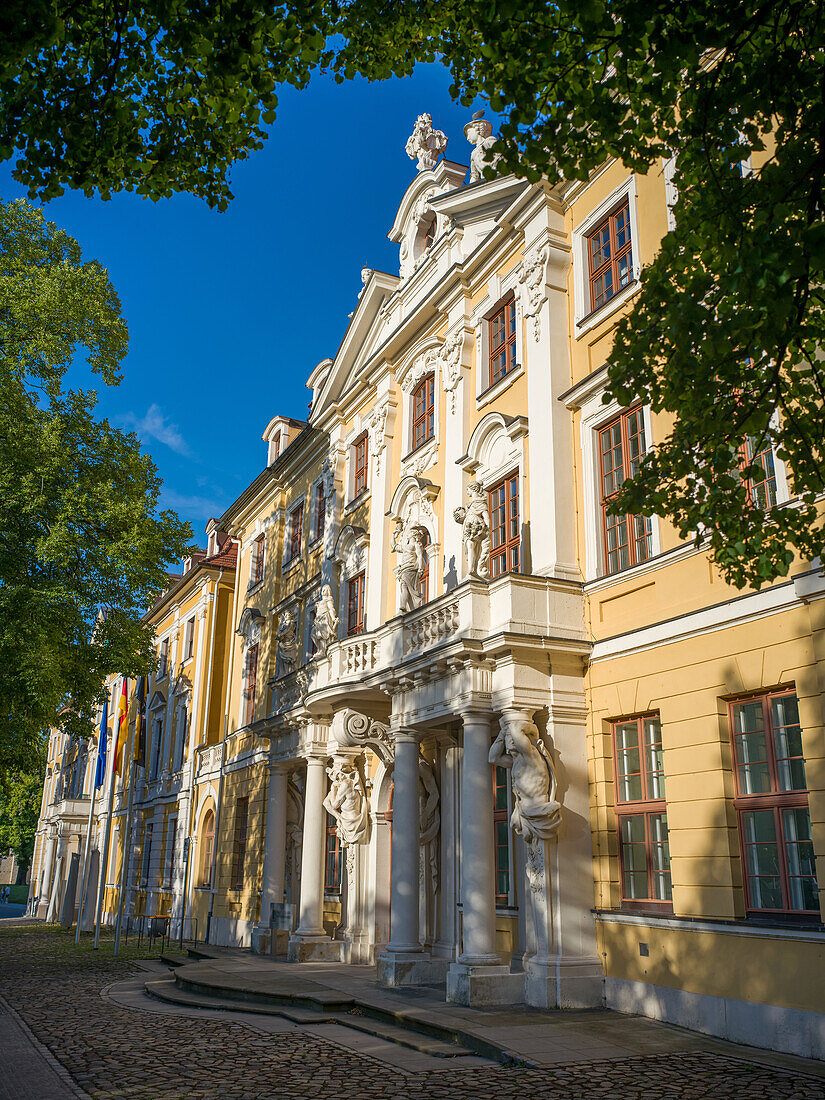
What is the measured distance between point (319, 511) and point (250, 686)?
6653 millimetres

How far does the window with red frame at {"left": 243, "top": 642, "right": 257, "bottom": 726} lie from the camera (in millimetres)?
28469

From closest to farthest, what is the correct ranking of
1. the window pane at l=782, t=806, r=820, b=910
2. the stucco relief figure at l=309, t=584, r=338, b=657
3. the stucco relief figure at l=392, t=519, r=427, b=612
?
the window pane at l=782, t=806, r=820, b=910 < the stucco relief figure at l=392, t=519, r=427, b=612 < the stucco relief figure at l=309, t=584, r=338, b=657

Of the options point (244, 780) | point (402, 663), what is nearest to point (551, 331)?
point (402, 663)

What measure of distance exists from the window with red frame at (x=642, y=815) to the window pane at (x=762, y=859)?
1.37 meters

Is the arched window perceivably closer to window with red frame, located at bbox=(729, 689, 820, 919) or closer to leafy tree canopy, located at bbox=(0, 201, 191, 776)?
leafy tree canopy, located at bbox=(0, 201, 191, 776)

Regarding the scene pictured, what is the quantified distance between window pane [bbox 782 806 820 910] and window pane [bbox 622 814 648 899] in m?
2.41

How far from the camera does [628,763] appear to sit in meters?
12.5

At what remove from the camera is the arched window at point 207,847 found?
97.6 ft

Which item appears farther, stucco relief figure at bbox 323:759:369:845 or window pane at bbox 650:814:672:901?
stucco relief figure at bbox 323:759:369:845

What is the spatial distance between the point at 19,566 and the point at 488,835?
10.8 meters

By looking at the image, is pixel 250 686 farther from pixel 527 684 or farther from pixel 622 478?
pixel 622 478

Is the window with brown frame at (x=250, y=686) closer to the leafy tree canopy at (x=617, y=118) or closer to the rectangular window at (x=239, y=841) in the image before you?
the rectangular window at (x=239, y=841)

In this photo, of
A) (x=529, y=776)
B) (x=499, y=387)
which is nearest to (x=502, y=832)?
(x=529, y=776)

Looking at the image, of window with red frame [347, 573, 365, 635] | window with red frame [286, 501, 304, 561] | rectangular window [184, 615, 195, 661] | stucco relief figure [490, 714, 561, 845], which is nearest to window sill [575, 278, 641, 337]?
stucco relief figure [490, 714, 561, 845]
